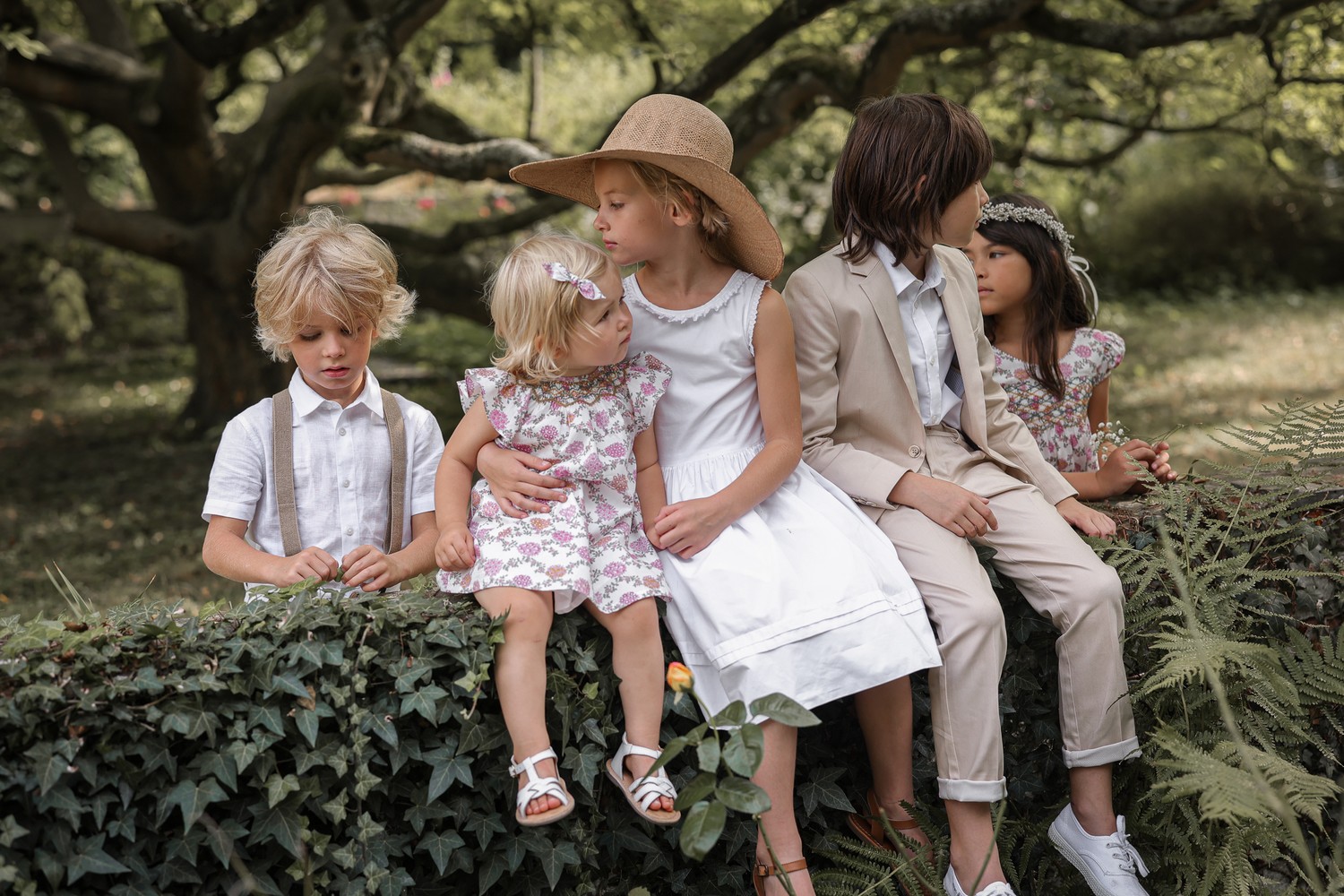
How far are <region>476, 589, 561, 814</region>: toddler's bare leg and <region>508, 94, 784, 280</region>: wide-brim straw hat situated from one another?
104cm

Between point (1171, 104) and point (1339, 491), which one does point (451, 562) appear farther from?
point (1171, 104)

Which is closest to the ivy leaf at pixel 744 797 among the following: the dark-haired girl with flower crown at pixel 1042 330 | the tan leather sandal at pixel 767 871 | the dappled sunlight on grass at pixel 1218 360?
the tan leather sandal at pixel 767 871

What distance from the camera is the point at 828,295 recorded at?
3.06 metres

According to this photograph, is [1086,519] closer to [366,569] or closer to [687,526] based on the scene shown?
[687,526]

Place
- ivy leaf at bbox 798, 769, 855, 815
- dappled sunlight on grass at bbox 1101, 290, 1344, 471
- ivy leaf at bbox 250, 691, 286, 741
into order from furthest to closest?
dappled sunlight on grass at bbox 1101, 290, 1344, 471, ivy leaf at bbox 798, 769, 855, 815, ivy leaf at bbox 250, 691, 286, 741

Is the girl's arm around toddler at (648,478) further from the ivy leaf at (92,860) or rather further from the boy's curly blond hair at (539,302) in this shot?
the ivy leaf at (92,860)

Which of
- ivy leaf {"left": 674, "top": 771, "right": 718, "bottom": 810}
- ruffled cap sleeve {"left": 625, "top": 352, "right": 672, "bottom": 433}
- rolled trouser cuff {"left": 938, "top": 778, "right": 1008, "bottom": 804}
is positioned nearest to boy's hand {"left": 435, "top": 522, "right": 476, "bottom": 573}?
ruffled cap sleeve {"left": 625, "top": 352, "right": 672, "bottom": 433}

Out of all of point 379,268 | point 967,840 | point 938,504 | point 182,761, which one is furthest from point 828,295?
point 182,761

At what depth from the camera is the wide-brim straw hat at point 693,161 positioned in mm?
2783

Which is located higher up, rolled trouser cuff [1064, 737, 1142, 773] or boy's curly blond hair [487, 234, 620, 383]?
boy's curly blond hair [487, 234, 620, 383]

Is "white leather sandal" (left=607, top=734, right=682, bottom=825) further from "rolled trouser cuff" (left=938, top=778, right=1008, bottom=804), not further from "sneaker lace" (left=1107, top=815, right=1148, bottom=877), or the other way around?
"sneaker lace" (left=1107, top=815, right=1148, bottom=877)

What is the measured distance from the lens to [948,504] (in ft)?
9.52

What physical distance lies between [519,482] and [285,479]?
661mm

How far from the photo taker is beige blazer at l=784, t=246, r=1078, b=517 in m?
3.05
